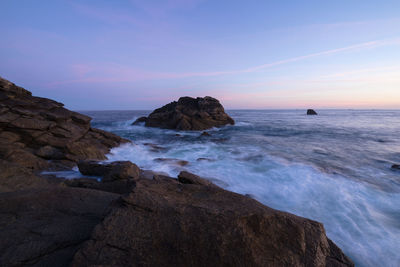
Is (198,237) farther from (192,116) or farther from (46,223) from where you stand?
(192,116)

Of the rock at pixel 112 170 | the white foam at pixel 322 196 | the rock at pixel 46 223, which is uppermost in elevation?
the rock at pixel 46 223

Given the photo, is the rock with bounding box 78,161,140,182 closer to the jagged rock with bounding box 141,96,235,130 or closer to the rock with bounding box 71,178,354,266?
the rock with bounding box 71,178,354,266

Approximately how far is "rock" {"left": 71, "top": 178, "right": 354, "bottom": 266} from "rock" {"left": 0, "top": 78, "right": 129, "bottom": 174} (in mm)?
6392

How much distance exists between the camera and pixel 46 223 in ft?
8.11

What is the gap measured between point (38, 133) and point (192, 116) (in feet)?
66.1

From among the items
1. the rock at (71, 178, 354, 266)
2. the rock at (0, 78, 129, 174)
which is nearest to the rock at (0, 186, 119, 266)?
the rock at (71, 178, 354, 266)

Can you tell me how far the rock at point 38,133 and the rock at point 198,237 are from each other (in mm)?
6392

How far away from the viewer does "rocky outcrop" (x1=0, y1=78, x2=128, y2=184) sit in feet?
23.1

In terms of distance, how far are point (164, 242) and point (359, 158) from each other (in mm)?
13457

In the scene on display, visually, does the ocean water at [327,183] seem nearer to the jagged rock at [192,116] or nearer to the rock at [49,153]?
the rock at [49,153]

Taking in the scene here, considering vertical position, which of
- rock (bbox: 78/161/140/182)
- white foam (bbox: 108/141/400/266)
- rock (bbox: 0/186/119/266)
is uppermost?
rock (bbox: 0/186/119/266)

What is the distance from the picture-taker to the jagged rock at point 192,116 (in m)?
26.3

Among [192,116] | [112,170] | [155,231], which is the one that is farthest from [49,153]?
[192,116]

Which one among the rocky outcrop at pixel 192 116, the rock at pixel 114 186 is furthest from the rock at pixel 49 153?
the rocky outcrop at pixel 192 116
